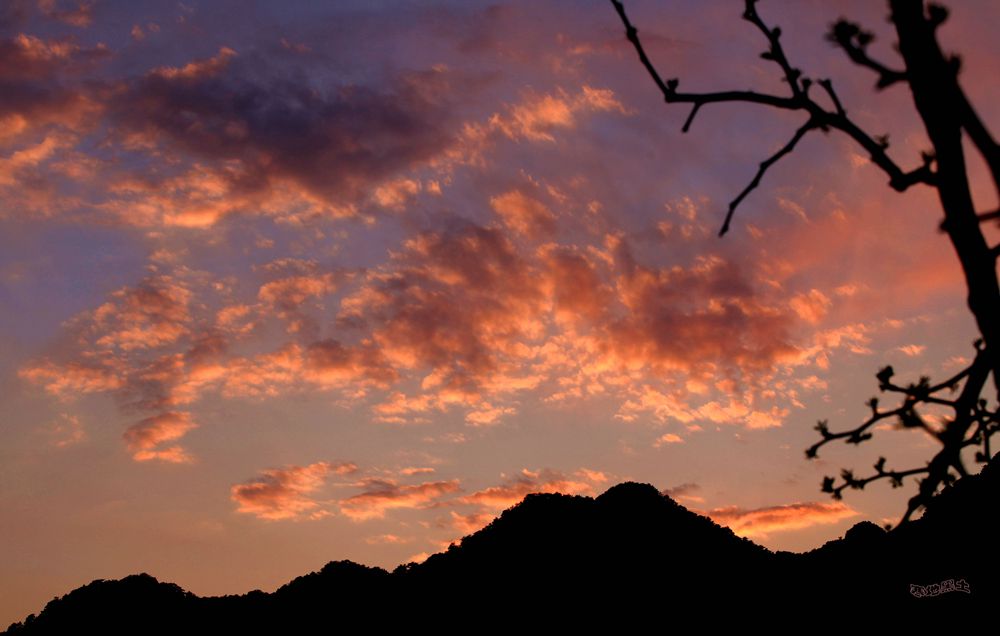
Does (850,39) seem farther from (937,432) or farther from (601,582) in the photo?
(601,582)

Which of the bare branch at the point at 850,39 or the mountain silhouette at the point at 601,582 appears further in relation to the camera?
the mountain silhouette at the point at 601,582

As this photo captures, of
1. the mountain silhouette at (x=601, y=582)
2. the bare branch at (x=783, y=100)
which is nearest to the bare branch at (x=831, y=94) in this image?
the bare branch at (x=783, y=100)

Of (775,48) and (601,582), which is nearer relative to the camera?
(775,48)

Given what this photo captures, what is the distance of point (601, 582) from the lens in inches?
1092

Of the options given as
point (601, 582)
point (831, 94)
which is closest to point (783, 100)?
point (831, 94)

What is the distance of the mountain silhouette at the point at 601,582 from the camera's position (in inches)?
971

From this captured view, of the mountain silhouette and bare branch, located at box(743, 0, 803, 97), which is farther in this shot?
the mountain silhouette

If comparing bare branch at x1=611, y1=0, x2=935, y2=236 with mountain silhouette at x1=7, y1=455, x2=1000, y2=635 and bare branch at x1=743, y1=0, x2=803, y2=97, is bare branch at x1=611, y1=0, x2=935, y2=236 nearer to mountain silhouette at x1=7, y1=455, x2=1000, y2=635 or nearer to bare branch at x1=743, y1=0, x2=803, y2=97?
bare branch at x1=743, y1=0, x2=803, y2=97

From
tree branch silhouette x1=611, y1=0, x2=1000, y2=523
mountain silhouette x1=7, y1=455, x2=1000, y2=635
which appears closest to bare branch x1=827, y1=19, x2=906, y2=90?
tree branch silhouette x1=611, y1=0, x2=1000, y2=523

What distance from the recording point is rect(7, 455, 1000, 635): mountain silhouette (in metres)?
24.7

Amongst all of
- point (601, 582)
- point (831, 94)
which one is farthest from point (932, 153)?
point (601, 582)

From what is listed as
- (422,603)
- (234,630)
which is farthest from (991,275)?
(234,630)

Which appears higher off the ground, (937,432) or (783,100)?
(783,100)

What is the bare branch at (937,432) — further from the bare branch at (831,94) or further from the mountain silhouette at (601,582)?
the mountain silhouette at (601,582)
